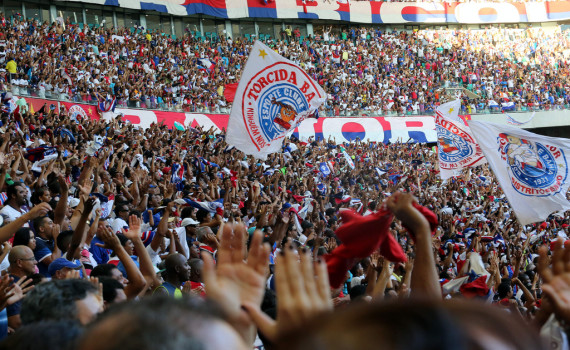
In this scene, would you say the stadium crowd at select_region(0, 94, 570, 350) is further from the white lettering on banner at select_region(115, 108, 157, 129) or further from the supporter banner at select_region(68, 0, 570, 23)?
the supporter banner at select_region(68, 0, 570, 23)

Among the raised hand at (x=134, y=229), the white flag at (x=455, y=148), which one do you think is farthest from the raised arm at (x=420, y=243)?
the white flag at (x=455, y=148)

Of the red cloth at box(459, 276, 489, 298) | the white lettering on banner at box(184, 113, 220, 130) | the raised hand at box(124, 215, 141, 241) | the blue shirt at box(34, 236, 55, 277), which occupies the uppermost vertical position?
the white lettering on banner at box(184, 113, 220, 130)

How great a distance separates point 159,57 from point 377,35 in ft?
51.3

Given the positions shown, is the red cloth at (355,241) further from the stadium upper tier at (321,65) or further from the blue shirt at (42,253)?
the stadium upper tier at (321,65)

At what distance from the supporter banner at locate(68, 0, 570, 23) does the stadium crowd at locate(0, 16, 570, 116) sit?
84 cm

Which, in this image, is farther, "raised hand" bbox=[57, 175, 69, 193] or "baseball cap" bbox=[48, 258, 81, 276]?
"raised hand" bbox=[57, 175, 69, 193]

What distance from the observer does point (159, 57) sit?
23.2m

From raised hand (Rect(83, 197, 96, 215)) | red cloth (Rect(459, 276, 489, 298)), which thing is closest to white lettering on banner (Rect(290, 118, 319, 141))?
red cloth (Rect(459, 276, 489, 298))

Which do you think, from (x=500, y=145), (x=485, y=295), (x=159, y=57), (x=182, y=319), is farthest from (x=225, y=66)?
(x=182, y=319)

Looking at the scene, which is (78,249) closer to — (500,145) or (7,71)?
(500,145)

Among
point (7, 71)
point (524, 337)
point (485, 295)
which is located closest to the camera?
point (524, 337)

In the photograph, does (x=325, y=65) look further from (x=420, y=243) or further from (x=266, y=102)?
(x=420, y=243)

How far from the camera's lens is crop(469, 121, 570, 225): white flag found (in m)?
7.64

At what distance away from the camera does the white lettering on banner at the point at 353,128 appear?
26.2 metres
